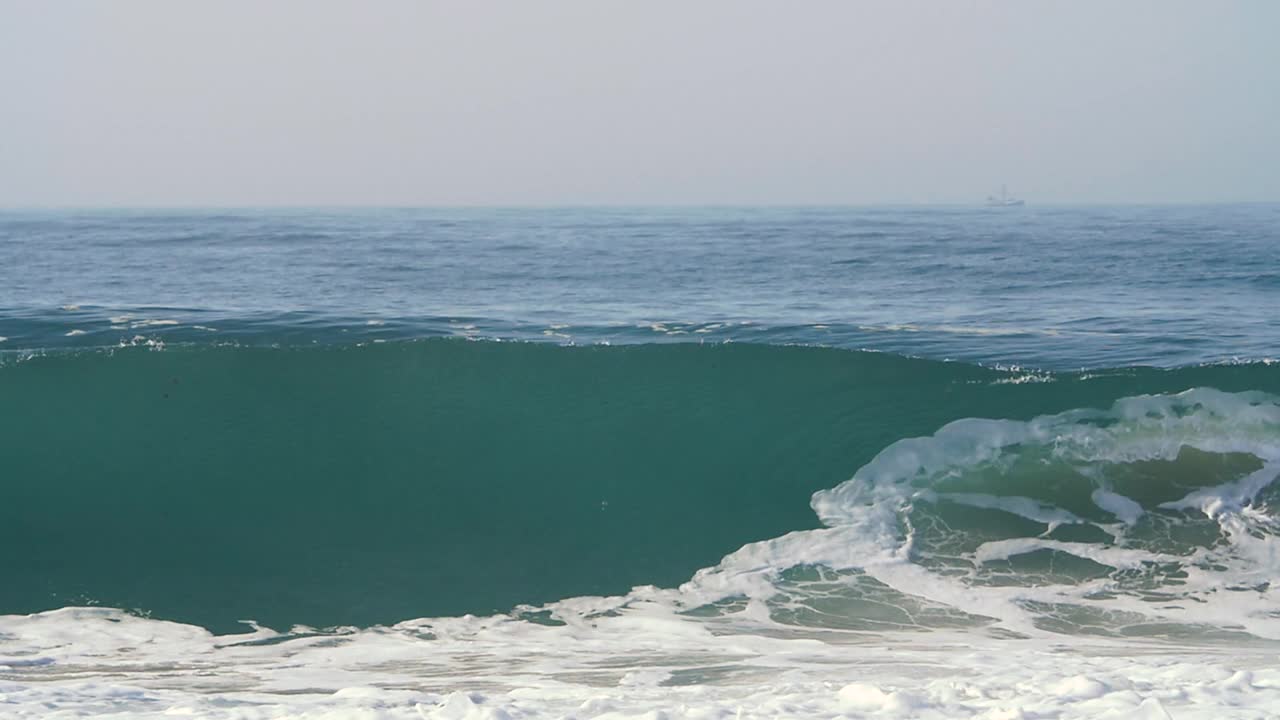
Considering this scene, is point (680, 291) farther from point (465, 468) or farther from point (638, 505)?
point (638, 505)

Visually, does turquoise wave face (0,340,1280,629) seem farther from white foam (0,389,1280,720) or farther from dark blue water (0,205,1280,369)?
dark blue water (0,205,1280,369)

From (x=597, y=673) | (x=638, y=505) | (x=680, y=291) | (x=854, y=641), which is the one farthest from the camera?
(x=680, y=291)

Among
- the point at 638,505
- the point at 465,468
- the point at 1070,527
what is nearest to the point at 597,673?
the point at 638,505

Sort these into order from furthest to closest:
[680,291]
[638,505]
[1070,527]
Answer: [680,291], [638,505], [1070,527]

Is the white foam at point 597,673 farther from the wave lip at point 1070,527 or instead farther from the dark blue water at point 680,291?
the dark blue water at point 680,291

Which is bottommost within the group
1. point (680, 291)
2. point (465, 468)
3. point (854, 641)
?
point (854, 641)

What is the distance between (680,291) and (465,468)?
22.3 feet

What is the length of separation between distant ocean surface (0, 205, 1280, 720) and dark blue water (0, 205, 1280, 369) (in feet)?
0.46

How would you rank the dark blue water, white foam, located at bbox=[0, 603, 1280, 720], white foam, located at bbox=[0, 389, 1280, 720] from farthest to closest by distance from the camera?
the dark blue water, white foam, located at bbox=[0, 389, 1280, 720], white foam, located at bbox=[0, 603, 1280, 720]

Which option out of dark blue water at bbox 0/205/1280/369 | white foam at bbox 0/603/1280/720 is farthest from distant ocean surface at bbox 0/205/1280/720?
dark blue water at bbox 0/205/1280/369

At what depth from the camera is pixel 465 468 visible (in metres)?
9.42

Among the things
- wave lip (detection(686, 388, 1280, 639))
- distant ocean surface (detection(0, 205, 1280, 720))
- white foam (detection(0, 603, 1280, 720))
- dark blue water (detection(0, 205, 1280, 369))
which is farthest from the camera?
dark blue water (detection(0, 205, 1280, 369))

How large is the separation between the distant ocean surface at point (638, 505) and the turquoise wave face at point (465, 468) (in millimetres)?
34

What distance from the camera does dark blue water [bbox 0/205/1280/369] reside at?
1180 centimetres
